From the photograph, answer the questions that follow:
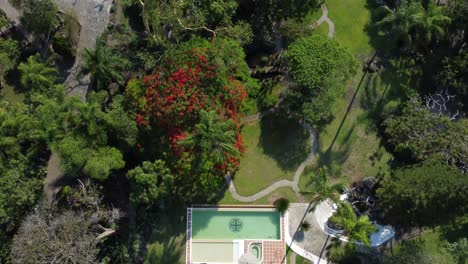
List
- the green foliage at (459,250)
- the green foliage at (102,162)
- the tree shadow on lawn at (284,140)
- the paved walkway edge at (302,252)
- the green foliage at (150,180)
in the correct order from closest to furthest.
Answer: the green foliage at (150,180) → the green foliage at (102,162) → the green foliage at (459,250) → the paved walkway edge at (302,252) → the tree shadow on lawn at (284,140)

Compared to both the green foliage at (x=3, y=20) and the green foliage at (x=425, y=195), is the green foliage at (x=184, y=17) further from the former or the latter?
the green foliage at (x=425, y=195)

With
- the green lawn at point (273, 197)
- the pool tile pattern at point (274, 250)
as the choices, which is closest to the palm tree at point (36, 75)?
the green lawn at point (273, 197)

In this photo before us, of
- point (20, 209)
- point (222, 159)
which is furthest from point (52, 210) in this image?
point (222, 159)

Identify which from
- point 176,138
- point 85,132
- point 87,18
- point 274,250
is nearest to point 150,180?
point 176,138

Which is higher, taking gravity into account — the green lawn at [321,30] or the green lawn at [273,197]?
the green lawn at [321,30]

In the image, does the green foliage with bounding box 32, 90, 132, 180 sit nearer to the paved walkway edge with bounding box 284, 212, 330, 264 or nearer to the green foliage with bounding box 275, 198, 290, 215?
the green foliage with bounding box 275, 198, 290, 215

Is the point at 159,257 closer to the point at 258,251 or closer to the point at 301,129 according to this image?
the point at 258,251

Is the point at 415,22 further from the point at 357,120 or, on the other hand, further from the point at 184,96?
the point at 184,96
